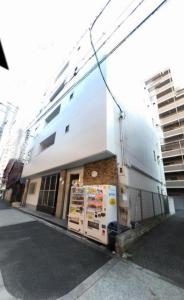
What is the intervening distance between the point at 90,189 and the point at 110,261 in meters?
2.01

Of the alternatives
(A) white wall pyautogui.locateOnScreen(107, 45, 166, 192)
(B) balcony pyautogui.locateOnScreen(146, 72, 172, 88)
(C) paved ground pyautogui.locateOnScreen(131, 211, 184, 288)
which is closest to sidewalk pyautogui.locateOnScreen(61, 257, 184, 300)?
(C) paved ground pyautogui.locateOnScreen(131, 211, 184, 288)

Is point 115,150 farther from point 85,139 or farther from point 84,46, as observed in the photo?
point 84,46

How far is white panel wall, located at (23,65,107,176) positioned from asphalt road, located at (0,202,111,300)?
3102 mm

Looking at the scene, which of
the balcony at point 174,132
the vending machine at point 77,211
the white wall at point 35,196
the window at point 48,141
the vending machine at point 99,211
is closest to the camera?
the vending machine at point 99,211

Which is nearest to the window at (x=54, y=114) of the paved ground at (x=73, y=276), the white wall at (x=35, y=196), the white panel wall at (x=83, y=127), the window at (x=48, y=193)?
the white panel wall at (x=83, y=127)

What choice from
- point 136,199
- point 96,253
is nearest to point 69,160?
point 136,199

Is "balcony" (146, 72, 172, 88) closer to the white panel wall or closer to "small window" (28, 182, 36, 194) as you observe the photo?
the white panel wall

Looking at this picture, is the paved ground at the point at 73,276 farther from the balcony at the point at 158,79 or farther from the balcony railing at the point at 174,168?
the balcony at the point at 158,79

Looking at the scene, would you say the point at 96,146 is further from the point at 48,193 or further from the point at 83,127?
the point at 48,193

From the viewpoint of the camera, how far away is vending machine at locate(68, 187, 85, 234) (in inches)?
171

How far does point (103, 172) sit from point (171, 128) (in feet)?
66.3

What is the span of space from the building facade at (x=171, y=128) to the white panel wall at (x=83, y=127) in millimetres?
15419

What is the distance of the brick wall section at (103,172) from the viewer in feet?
16.6

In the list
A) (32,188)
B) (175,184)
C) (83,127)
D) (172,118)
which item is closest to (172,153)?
(175,184)
